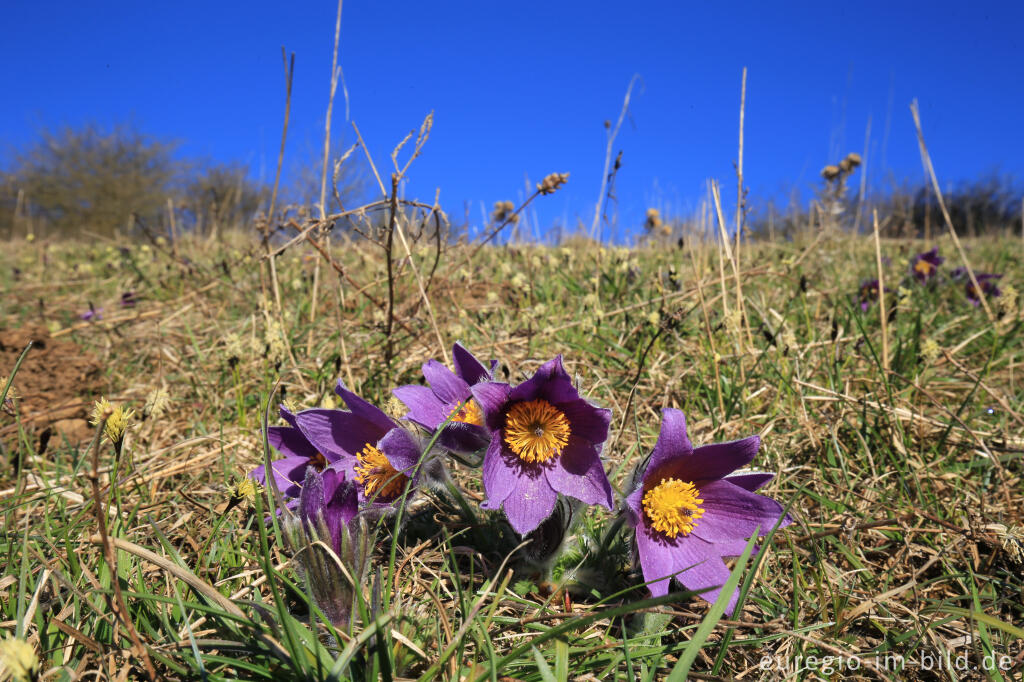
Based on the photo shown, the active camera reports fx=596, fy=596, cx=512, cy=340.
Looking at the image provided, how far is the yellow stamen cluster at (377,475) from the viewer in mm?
1438

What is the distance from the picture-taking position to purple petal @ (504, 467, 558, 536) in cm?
129

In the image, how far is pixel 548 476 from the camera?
1.33 metres

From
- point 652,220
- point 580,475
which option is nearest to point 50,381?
point 580,475

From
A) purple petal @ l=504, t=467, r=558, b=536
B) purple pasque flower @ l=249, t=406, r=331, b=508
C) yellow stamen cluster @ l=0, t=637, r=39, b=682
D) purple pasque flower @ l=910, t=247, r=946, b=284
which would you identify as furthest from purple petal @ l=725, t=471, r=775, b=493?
purple pasque flower @ l=910, t=247, r=946, b=284

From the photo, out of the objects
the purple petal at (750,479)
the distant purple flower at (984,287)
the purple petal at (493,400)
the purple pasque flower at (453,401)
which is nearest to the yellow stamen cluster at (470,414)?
the purple pasque flower at (453,401)

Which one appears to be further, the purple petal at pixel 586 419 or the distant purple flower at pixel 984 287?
the distant purple flower at pixel 984 287

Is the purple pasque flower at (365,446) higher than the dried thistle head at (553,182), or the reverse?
the dried thistle head at (553,182)

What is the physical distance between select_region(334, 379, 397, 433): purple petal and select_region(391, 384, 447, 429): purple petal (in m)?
0.08

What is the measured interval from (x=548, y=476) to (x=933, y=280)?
13.4 ft

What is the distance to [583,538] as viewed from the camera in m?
1.45

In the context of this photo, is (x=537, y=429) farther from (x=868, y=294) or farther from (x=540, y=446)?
(x=868, y=294)

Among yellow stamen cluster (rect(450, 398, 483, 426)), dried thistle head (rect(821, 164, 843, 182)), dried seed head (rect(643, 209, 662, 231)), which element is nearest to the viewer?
yellow stamen cluster (rect(450, 398, 483, 426))

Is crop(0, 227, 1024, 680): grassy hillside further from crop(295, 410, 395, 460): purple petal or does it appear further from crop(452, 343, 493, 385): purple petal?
crop(452, 343, 493, 385): purple petal

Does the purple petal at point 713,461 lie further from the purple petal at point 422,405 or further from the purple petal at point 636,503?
the purple petal at point 422,405
